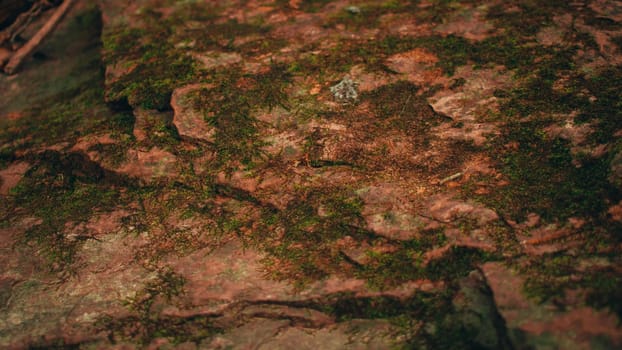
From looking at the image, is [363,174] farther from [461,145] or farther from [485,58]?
[485,58]

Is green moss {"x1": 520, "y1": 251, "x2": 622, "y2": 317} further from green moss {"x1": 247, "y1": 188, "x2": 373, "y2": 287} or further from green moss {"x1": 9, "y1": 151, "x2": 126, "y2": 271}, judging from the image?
green moss {"x1": 9, "y1": 151, "x2": 126, "y2": 271}

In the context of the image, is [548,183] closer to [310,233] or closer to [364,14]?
[310,233]

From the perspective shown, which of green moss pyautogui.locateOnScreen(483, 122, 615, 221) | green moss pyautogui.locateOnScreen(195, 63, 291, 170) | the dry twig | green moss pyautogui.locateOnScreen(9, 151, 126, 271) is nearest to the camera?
green moss pyautogui.locateOnScreen(483, 122, 615, 221)

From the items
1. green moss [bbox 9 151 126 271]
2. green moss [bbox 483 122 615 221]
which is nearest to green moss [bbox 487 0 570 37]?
green moss [bbox 483 122 615 221]

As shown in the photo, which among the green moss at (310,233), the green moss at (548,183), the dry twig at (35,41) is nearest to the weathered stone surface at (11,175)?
the dry twig at (35,41)

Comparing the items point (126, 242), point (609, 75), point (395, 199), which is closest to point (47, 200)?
point (126, 242)
